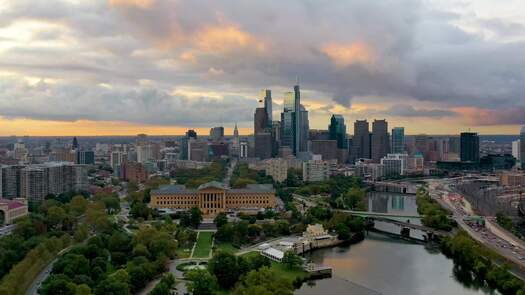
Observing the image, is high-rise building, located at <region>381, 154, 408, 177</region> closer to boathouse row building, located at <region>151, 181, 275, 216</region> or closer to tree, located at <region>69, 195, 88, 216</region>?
boathouse row building, located at <region>151, 181, 275, 216</region>

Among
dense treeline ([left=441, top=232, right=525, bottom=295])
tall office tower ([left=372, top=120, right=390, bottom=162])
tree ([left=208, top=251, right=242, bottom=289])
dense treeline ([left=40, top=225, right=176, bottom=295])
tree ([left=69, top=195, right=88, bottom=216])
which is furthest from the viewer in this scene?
tall office tower ([left=372, top=120, right=390, bottom=162])

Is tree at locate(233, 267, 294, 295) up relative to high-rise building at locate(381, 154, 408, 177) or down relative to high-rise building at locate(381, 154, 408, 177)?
down

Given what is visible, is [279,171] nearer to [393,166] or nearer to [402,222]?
[393,166]

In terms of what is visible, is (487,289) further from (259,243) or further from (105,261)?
(105,261)

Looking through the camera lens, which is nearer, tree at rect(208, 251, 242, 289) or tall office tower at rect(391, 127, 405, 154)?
tree at rect(208, 251, 242, 289)

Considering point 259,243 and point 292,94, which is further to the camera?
point 292,94

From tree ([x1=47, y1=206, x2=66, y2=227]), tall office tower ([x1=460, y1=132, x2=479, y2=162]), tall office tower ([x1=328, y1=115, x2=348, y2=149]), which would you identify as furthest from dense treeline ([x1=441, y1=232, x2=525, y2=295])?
tall office tower ([x1=328, y1=115, x2=348, y2=149])

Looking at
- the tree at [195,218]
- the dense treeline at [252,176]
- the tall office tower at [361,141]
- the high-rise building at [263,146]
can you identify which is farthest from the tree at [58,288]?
the tall office tower at [361,141]

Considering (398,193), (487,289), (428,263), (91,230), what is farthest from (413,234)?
(398,193)
